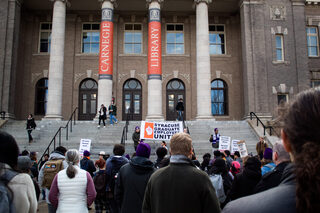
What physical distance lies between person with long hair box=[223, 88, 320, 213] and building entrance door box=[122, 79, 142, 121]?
24.0 m

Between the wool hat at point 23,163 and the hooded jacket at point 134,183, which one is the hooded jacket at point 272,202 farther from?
the wool hat at point 23,163

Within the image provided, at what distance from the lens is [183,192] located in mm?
2916

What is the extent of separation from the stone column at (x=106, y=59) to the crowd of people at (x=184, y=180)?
46.7 ft

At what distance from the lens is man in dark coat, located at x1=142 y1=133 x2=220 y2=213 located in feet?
9.50

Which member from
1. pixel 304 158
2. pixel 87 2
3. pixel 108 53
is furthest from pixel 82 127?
pixel 304 158

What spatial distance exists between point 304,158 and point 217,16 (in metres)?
27.2

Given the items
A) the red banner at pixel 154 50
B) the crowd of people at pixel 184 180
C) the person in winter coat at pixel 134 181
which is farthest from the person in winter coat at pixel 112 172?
the red banner at pixel 154 50

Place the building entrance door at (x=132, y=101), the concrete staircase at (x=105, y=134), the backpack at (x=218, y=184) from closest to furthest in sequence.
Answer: the backpack at (x=218, y=184), the concrete staircase at (x=105, y=134), the building entrance door at (x=132, y=101)

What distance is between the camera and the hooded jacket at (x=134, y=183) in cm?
419

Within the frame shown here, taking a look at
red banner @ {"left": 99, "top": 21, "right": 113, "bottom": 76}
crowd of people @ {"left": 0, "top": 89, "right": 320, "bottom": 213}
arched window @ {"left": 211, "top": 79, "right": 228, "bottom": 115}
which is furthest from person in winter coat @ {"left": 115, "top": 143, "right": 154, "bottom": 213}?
arched window @ {"left": 211, "top": 79, "right": 228, "bottom": 115}

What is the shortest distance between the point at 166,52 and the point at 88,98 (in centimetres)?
771

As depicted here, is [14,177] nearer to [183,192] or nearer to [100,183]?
[183,192]

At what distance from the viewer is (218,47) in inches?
1061

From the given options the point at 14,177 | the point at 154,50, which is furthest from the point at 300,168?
the point at 154,50
